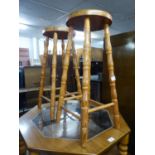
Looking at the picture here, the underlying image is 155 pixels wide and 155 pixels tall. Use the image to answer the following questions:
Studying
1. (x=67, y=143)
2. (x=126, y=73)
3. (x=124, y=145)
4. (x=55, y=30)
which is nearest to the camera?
(x=67, y=143)

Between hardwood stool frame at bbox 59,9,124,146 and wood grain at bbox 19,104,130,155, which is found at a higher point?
hardwood stool frame at bbox 59,9,124,146

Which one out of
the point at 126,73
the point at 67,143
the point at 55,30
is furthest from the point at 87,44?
the point at 126,73

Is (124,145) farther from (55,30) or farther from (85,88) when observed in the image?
(55,30)

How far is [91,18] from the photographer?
2.31 feet

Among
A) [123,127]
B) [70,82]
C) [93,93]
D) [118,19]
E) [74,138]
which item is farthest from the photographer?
[118,19]

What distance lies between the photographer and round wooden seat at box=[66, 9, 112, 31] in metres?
0.66

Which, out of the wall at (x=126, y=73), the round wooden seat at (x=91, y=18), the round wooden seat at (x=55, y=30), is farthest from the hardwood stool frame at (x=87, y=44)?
the wall at (x=126, y=73)

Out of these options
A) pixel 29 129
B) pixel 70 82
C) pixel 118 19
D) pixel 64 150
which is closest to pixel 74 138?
pixel 64 150

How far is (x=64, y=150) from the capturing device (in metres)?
0.57

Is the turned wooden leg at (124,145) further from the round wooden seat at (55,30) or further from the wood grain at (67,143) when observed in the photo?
the round wooden seat at (55,30)

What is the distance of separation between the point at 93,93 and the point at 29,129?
61.1 inches

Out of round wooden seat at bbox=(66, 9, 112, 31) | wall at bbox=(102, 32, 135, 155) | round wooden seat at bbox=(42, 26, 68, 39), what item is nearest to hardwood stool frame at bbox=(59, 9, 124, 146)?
round wooden seat at bbox=(66, 9, 112, 31)

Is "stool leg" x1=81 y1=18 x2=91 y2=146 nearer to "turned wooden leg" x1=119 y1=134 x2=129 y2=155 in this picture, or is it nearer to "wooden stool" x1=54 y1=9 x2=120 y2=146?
"wooden stool" x1=54 y1=9 x2=120 y2=146
